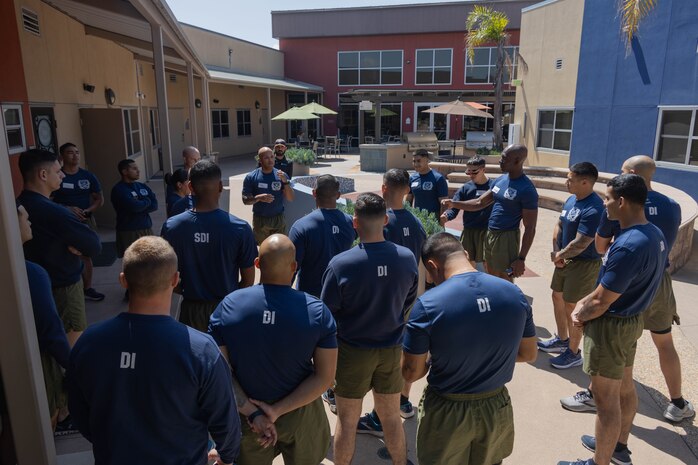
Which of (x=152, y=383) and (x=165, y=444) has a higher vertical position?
(x=152, y=383)

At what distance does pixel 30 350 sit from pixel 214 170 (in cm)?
175

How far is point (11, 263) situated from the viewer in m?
2.25

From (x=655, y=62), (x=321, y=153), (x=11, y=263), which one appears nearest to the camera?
(x=11, y=263)

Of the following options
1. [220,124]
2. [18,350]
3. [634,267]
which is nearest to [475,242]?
[634,267]

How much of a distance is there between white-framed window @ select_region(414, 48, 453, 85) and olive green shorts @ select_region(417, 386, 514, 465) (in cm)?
2861

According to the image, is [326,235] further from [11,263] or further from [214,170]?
[11,263]

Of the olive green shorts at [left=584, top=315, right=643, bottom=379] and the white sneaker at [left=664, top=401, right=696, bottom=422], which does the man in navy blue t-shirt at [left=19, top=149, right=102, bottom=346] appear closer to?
the olive green shorts at [left=584, top=315, right=643, bottom=379]

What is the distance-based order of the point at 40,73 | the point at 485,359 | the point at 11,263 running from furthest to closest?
1. the point at 40,73
2. the point at 485,359
3. the point at 11,263

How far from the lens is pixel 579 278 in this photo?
4676 mm

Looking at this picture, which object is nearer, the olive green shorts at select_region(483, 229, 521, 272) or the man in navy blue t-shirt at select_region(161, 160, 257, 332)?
the man in navy blue t-shirt at select_region(161, 160, 257, 332)

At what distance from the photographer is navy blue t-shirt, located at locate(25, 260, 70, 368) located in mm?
2613

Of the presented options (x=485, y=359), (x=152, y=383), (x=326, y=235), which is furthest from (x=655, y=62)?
(x=152, y=383)

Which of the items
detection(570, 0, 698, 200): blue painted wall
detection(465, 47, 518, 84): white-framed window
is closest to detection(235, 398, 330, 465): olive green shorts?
detection(570, 0, 698, 200): blue painted wall

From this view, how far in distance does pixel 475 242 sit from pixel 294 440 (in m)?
4.07
